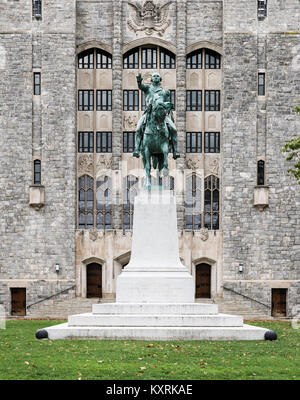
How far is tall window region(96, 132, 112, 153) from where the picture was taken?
4656 cm

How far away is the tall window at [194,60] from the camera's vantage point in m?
47.3

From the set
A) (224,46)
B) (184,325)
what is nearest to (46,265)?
(224,46)

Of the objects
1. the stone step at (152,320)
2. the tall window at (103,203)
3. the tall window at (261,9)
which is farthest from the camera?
A: the tall window at (103,203)

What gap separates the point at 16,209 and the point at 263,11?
65.9ft

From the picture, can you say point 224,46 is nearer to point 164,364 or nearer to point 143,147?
point 143,147

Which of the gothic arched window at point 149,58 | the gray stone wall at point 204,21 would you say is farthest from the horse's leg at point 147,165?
the gray stone wall at point 204,21

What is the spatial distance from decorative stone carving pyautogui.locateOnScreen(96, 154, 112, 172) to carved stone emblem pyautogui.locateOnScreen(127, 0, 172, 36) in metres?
8.38

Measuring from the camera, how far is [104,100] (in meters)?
47.0

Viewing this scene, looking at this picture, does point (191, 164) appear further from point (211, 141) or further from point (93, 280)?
point (93, 280)

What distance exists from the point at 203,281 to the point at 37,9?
20.4 metres

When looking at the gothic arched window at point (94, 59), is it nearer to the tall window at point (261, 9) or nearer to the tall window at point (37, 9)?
the tall window at point (37, 9)

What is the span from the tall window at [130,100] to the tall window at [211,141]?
494cm

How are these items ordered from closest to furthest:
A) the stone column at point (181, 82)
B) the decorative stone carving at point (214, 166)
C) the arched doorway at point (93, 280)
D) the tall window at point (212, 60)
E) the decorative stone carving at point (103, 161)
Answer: the arched doorway at point (93, 280)
the stone column at point (181, 82)
the decorative stone carving at point (103, 161)
the decorative stone carving at point (214, 166)
the tall window at point (212, 60)

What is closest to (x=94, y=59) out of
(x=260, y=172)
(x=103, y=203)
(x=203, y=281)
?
(x=103, y=203)
